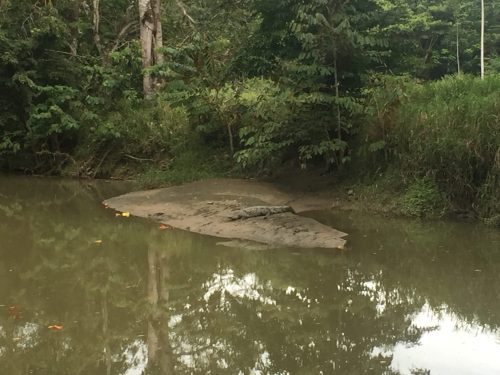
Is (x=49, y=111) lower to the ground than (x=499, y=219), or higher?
higher

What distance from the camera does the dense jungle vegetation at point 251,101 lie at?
Result: 29.7ft

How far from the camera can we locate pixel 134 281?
6.32 metres

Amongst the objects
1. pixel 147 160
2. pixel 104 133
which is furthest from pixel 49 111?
pixel 147 160

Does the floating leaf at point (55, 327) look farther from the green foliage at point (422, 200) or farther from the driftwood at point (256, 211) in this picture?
the green foliage at point (422, 200)

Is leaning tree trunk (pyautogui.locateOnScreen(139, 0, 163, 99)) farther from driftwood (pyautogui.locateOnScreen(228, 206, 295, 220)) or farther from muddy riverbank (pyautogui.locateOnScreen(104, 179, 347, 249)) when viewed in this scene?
driftwood (pyautogui.locateOnScreen(228, 206, 295, 220))

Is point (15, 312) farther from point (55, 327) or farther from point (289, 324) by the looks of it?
point (289, 324)

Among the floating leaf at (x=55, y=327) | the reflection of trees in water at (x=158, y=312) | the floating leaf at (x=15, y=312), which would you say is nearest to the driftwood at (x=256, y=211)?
the reflection of trees in water at (x=158, y=312)

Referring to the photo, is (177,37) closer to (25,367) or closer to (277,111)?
(277,111)

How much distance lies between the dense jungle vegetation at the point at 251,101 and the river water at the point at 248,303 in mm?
1468

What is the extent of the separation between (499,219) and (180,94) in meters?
7.52

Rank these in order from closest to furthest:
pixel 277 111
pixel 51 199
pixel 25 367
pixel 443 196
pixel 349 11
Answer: pixel 25 367 → pixel 443 196 → pixel 349 11 → pixel 277 111 → pixel 51 199

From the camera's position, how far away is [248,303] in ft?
18.8

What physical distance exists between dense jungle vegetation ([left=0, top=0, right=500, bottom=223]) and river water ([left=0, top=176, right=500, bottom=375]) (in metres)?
1.47

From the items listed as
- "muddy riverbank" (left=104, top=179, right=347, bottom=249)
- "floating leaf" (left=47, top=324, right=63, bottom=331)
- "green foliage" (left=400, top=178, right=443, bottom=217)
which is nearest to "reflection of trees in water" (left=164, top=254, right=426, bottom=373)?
"floating leaf" (left=47, top=324, right=63, bottom=331)
